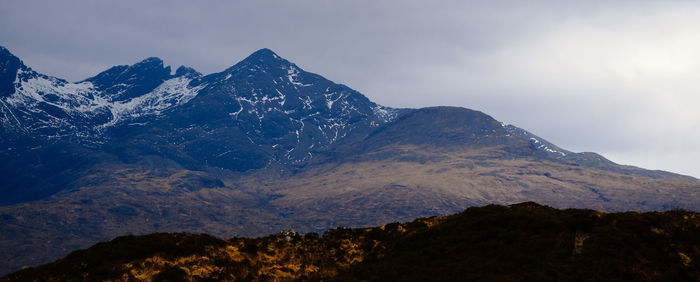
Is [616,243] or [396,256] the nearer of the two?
[616,243]

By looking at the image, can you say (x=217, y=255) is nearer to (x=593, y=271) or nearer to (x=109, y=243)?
(x=109, y=243)

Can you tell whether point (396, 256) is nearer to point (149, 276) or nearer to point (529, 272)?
point (529, 272)

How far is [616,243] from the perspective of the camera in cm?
2414

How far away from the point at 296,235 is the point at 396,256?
1131 centimetres

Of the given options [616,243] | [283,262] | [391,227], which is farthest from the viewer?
[391,227]

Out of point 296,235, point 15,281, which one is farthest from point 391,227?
point 15,281

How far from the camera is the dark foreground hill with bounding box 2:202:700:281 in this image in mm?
23094

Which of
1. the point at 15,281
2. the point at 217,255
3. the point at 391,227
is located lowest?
the point at 15,281

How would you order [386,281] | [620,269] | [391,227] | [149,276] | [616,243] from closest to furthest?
[620,269] → [616,243] → [386,281] → [149,276] → [391,227]

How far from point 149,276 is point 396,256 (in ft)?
44.8

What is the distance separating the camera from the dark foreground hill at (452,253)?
75.8 feet

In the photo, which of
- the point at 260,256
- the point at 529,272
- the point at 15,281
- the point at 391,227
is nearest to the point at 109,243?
the point at 15,281

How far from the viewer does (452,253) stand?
27078 millimetres

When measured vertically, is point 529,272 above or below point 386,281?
above
